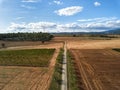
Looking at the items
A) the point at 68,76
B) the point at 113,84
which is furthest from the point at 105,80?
the point at 68,76

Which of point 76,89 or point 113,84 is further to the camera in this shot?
point 113,84

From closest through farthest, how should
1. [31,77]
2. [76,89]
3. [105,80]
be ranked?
[76,89], [105,80], [31,77]

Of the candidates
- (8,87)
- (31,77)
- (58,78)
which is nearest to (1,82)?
(8,87)

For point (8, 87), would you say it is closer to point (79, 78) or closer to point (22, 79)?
point (22, 79)

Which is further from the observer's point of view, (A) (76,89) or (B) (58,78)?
(B) (58,78)

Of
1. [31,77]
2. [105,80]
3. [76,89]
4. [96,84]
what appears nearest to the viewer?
[76,89]

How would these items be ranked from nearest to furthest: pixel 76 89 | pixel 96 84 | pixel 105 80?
1. pixel 76 89
2. pixel 96 84
3. pixel 105 80

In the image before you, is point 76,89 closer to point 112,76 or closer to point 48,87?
point 48,87

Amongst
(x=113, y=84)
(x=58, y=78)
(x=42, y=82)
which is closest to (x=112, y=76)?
(x=113, y=84)
